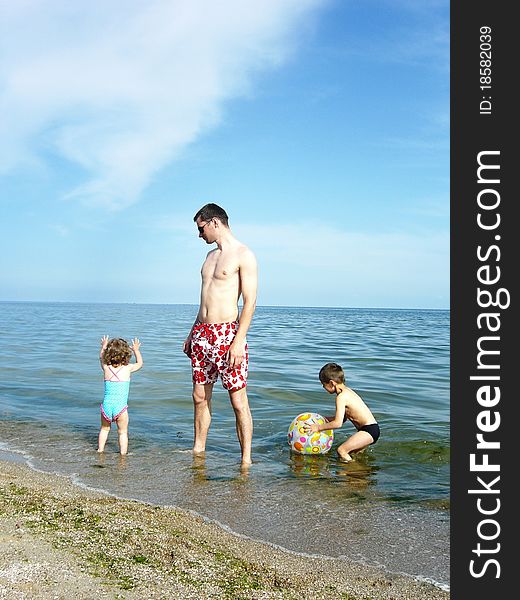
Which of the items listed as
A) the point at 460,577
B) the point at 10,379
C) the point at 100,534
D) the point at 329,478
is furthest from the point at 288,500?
the point at 10,379

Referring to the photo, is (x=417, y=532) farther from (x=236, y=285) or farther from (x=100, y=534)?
(x=236, y=285)

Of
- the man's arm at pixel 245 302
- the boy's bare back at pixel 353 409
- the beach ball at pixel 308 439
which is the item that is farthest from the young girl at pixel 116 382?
the boy's bare back at pixel 353 409

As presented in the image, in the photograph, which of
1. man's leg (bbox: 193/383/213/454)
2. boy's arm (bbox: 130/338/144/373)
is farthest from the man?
boy's arm (bbox: 130/338/144/373)

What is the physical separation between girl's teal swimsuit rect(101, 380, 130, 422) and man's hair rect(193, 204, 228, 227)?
218 centimetres

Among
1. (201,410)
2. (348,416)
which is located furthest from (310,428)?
(201,410)

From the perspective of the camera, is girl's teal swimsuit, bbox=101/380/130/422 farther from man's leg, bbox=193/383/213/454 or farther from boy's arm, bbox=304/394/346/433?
boy's arm, bbox=304/394/346/433

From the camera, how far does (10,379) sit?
1354 cm

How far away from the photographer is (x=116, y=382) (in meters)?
7.52

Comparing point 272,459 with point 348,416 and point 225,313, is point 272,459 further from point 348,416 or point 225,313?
point 225,313

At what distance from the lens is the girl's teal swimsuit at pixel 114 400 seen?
7434 mm

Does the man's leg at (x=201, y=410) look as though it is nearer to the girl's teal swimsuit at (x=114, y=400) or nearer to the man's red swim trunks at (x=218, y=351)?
the man's red swim trunks at (x=218, y=351)

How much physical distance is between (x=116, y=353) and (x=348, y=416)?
293cm

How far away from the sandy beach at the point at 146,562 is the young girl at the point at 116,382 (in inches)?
97.3

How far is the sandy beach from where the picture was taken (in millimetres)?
3334
